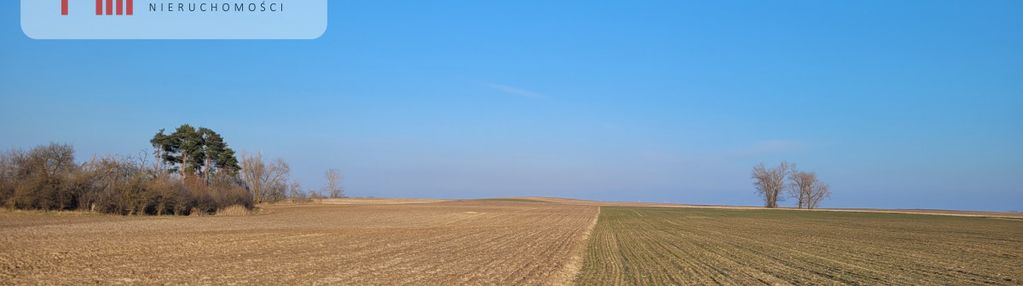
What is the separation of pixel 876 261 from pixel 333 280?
16.9 m

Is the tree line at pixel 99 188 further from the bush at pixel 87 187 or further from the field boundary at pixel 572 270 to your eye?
the field boundary at pixel 572 270

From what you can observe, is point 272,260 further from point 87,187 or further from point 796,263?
point 87,187

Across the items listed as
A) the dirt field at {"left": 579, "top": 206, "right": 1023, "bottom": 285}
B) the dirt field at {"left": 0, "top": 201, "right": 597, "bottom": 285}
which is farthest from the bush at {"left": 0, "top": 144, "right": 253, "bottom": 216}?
the dirt field at {"left": 579, "top": 206, "right": 1023, "bottom": 285}

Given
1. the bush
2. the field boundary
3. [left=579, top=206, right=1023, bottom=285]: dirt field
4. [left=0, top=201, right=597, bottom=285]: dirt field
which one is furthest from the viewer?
the bush

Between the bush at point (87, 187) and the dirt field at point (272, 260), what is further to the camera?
the bush at point (87, 187)

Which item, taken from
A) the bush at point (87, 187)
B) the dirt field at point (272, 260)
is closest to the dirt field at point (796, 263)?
the dirt field at point (272, 260)

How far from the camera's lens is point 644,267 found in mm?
18750

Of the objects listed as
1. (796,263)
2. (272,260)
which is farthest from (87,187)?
(796,263)

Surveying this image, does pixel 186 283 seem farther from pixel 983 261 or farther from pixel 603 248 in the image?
pixel 983 261

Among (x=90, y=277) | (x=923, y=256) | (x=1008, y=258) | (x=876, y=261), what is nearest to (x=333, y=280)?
(x=90, y=277)

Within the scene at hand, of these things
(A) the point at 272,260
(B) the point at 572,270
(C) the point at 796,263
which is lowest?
(C) the point at 796,263

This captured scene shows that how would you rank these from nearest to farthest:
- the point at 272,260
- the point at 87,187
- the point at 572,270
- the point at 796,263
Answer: the point at 572,270
the point at 272,260
the point at 796,263
the point at 87,187

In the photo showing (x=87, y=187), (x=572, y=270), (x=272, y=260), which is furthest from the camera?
(x=87, y=187)

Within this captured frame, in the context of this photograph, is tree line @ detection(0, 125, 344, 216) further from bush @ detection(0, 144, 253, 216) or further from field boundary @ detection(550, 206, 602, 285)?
field boundary @ detection(550, 206, 602, 285)
